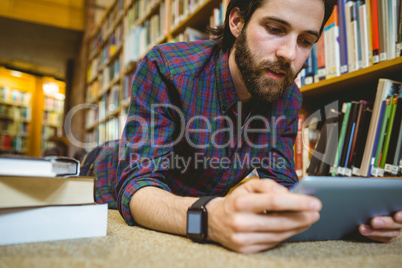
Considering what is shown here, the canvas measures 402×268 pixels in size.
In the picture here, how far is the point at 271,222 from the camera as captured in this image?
0.42m

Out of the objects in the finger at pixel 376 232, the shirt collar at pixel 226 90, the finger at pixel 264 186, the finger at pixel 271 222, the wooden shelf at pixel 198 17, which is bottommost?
the finger at pixel 376 232

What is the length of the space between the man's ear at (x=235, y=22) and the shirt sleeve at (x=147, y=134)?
33 centimetres

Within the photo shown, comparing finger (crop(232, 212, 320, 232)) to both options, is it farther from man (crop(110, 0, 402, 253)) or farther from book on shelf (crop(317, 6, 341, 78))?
book on shelf (crop(317, 6, 341, 78))

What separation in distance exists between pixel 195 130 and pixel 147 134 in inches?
7.1

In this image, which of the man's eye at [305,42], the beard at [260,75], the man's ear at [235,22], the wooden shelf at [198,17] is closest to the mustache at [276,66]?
the beard at [260,75]

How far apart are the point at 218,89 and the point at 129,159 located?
367mm

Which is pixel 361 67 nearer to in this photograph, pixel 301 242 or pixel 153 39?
pixel 301 242

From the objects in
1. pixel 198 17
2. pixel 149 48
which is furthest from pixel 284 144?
pixel 149 48

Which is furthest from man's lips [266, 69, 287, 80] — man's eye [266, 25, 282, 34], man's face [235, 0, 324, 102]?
man's eye [266, 25, 282, 34]

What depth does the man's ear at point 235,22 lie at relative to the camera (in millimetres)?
1059

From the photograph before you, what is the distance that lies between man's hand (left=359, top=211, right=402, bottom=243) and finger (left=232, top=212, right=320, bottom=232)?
19cm

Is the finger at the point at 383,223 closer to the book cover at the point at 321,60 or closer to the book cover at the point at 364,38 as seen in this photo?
the book cover at the point at 364,38

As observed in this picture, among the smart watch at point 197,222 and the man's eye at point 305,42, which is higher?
the man's eye at point 305,42

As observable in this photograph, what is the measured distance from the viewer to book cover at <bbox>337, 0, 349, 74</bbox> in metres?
1.10
